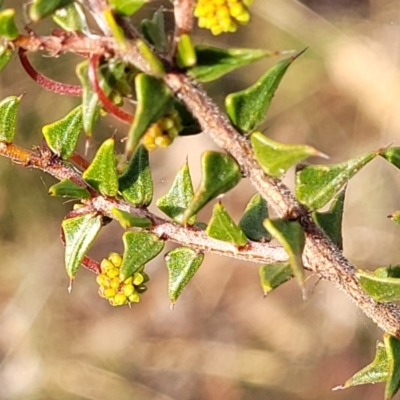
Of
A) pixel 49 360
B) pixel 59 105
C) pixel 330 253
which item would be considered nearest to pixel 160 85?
pixel 330 253

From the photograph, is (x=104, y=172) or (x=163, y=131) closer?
(x=163, y=131)

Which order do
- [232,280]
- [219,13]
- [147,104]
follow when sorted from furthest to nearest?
[232,280]
[219,13]
[147,104]

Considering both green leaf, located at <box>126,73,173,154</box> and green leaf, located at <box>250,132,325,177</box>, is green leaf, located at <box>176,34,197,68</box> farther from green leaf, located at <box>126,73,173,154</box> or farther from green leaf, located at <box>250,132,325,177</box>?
green leaf, located at <box>250,132,325,177</box>

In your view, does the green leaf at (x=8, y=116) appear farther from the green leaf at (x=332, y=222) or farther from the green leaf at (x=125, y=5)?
the green leaf at (x=332, y=222)

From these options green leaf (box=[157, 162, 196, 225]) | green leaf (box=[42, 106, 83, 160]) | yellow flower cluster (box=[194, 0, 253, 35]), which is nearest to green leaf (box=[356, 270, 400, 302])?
green leaf (box=[157, 162, 196, 225])

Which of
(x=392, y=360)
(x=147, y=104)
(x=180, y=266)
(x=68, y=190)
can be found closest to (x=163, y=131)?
(x=147, y=104)

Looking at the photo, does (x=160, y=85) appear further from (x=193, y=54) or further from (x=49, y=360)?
(x=49, y=360)

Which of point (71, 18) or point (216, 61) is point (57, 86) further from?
point (216, 61)
